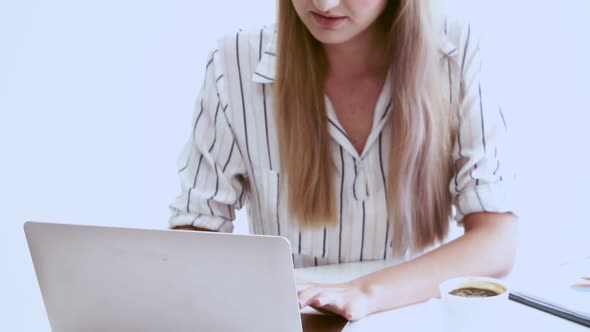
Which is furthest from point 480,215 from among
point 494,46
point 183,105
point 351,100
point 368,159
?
point 183,105

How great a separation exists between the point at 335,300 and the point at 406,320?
109mm

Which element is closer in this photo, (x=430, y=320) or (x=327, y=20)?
(x=430, y=320)

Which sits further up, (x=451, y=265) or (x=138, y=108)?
(x=138, y=108)

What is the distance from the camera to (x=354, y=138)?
1409mm

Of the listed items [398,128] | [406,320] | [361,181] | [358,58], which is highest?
[358,58]

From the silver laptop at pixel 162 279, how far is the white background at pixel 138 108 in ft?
4.38

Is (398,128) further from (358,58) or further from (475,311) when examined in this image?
(475,311)

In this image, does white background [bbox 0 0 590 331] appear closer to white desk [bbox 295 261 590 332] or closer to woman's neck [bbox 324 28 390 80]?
woman's neck [bbox 324 28 390 80]

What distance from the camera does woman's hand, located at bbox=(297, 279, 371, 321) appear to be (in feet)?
3.28

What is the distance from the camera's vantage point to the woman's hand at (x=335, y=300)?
1.00 meters

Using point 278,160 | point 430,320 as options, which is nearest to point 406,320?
point 430,320

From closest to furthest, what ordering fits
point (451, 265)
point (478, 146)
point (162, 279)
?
point (162, 279) < point (451, 265) < point (478, 146)

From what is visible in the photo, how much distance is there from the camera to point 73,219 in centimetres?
221

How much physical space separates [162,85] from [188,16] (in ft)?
0.80
